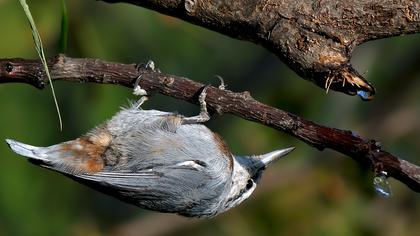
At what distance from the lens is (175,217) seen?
21.4 ft

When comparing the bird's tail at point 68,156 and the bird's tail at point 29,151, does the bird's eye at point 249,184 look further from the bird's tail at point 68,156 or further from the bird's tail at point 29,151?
the bird's tail at point 29,151

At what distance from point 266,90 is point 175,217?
1048mm

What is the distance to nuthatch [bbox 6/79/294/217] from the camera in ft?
13.2

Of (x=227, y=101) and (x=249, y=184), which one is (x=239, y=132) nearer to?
(x=249, y=184)

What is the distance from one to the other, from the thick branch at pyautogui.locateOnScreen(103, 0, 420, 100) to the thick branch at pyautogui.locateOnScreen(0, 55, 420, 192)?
0.20 meters

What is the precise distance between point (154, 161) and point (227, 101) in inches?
27.4

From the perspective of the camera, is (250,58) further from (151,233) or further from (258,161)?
(258,161)

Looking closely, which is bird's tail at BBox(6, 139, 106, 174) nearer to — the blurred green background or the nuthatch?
the nuthatch

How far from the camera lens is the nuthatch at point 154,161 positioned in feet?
13.2

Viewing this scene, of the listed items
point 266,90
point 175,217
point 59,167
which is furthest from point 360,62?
point 59,167

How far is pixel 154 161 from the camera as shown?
4133 mm

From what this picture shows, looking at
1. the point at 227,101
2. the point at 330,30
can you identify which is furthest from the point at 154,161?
the point at 330,30

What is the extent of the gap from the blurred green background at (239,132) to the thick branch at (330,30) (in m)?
2.55

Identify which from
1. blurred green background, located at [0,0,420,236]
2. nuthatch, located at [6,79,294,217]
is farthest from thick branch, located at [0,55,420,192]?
blurred green background, located at [0,0,420,236]
